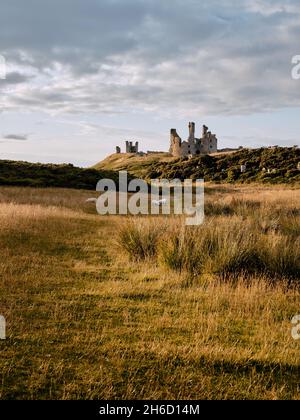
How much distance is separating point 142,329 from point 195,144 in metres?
102

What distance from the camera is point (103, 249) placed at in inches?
494

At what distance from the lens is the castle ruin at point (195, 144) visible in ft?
338

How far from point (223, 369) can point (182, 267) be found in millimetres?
4491

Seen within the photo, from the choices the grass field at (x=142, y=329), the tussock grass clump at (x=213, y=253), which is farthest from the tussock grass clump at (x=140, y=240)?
the tussock grass clump at (x=213, y=253)

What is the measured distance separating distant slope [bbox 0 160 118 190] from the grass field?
35.3 metres

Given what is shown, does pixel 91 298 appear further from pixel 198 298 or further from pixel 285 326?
pixel 285 326

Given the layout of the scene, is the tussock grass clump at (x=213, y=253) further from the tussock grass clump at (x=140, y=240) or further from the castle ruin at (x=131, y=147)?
the castle ruin at (x=131, y=147)

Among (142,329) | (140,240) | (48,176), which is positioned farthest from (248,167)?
(142,329)

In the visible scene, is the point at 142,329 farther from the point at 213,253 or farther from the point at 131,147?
the point at 131,147

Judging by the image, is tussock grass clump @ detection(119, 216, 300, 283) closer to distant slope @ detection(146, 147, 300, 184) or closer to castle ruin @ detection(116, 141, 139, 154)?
distant slope @ detection(146, 147, 300, 184)

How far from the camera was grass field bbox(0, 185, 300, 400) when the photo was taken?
4.70 metres

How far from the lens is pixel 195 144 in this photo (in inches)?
4156

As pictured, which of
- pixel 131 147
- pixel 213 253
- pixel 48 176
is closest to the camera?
pixel 213 253

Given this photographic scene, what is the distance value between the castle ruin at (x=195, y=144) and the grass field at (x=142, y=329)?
9365 cm
